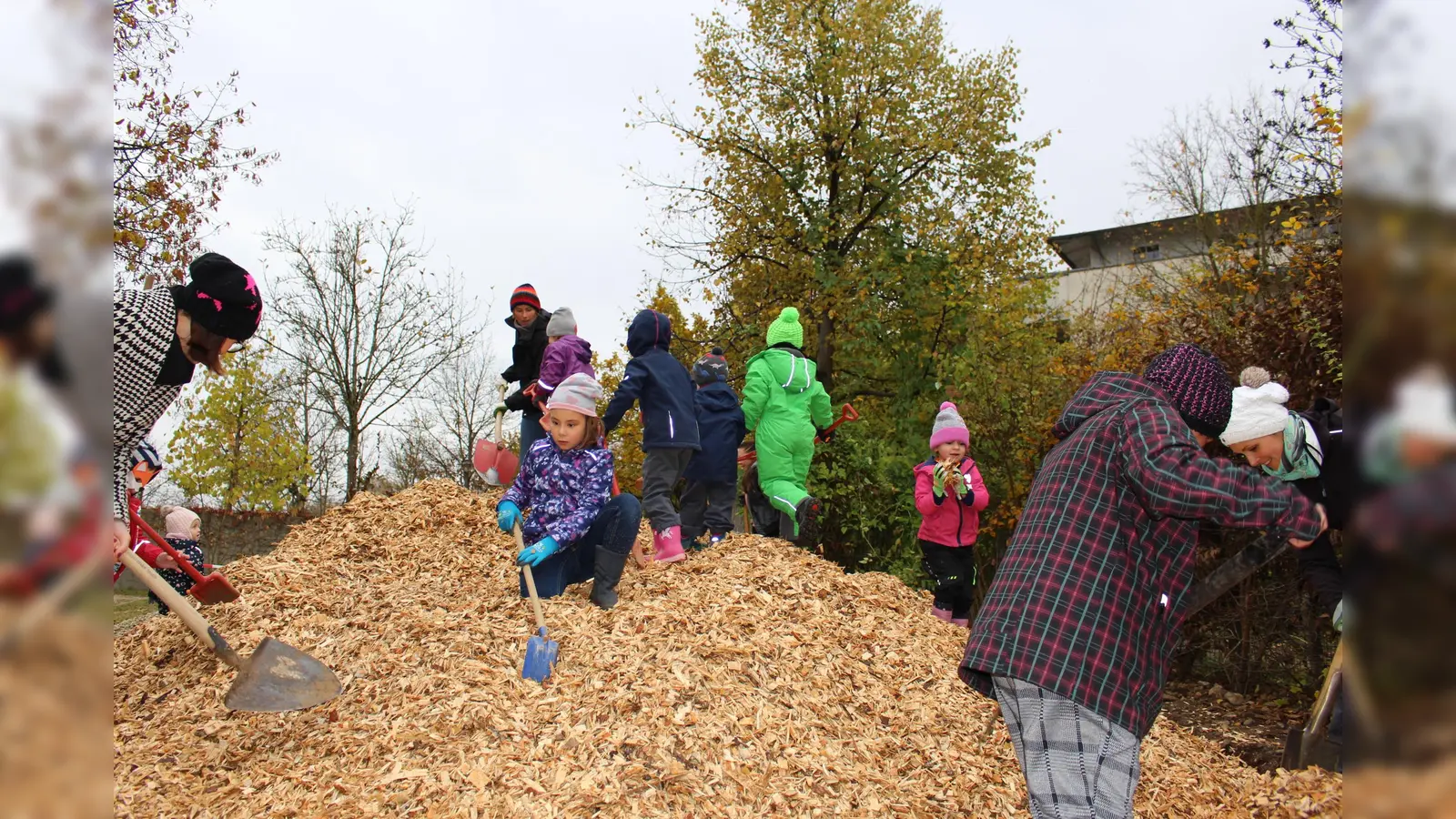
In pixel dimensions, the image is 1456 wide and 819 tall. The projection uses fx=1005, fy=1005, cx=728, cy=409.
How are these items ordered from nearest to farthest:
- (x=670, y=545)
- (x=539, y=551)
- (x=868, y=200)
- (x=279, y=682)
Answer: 1. (x=279, y=682)
2. (x=539, y=551)
3. (x=670, y=545)
4. (x=868, y=200)

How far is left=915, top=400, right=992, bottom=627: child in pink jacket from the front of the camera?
6.46 m

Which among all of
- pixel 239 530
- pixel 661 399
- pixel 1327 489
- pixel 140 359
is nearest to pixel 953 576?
pixel 661 399

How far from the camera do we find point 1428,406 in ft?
2.23

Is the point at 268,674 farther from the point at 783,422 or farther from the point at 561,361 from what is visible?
the point at 783,422

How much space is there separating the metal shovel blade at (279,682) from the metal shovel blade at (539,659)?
0.76 m

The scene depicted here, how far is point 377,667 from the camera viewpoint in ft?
14.4

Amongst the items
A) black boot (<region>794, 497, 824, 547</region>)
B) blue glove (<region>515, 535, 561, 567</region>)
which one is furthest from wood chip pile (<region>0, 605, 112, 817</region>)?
black boot (<region>794, 497, 824, 547</region>)

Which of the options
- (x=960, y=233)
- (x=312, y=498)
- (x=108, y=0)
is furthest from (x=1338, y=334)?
(x=312, y=498)

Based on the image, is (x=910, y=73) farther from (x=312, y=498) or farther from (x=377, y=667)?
(x=312, y=498)

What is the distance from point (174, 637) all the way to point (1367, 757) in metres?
5.45

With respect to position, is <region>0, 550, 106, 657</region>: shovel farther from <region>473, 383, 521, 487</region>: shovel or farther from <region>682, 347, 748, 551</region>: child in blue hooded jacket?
<region>473, 383, 521, 487</region>: shovel

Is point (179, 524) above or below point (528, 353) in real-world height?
below

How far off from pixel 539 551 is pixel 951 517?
293cm

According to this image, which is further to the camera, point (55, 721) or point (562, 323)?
point (562, 323)
